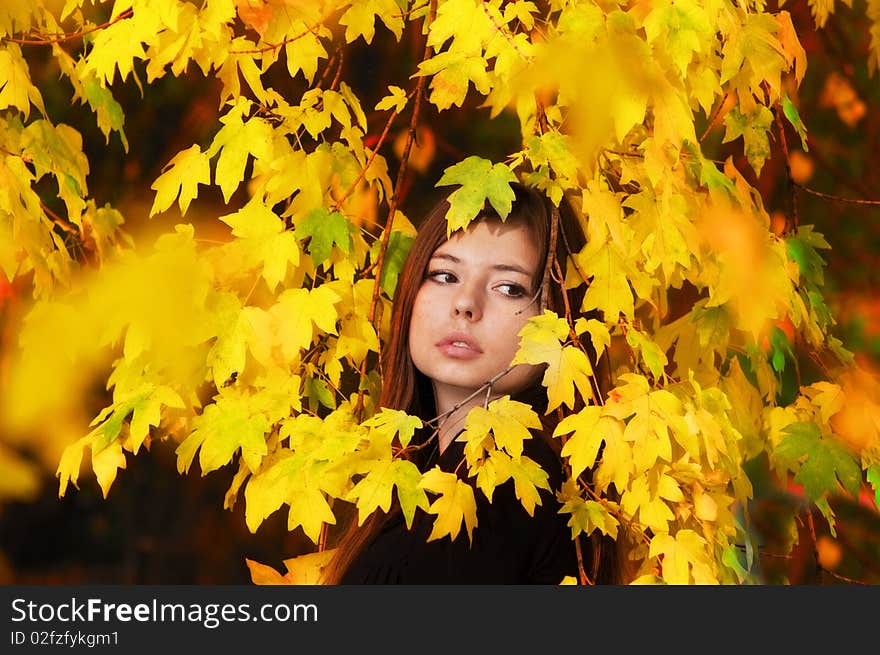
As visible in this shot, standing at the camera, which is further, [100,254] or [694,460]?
[100,254]

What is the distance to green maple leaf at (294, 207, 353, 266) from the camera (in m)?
1.70

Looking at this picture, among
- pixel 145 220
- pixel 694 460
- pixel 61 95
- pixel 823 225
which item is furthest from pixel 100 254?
pixel 823 225

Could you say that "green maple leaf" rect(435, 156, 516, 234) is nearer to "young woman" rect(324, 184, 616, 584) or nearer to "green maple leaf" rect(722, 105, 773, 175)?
"young woman" rect(324, 184, 616, 584)

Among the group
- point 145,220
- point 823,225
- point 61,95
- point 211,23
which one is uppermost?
point 211,23

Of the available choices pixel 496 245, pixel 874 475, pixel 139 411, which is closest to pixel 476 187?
pixel 496 245

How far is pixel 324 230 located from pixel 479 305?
0.84 feet

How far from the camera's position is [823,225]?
12.4ft

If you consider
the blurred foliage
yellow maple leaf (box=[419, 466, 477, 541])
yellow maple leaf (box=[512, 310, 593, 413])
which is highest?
yellow maple leaf (box=[512, 310, 593, 413])

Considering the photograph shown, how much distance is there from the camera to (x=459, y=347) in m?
1.73

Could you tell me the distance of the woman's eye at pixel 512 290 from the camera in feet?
5.64

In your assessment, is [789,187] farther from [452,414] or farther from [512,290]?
[452,414]

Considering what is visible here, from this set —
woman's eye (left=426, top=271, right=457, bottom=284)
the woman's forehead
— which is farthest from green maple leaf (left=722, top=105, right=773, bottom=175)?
woman's eye (left=426, top=271, right=457, bottom=284)

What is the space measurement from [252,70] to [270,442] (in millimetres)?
563

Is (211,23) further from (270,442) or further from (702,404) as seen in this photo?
(702,404)
